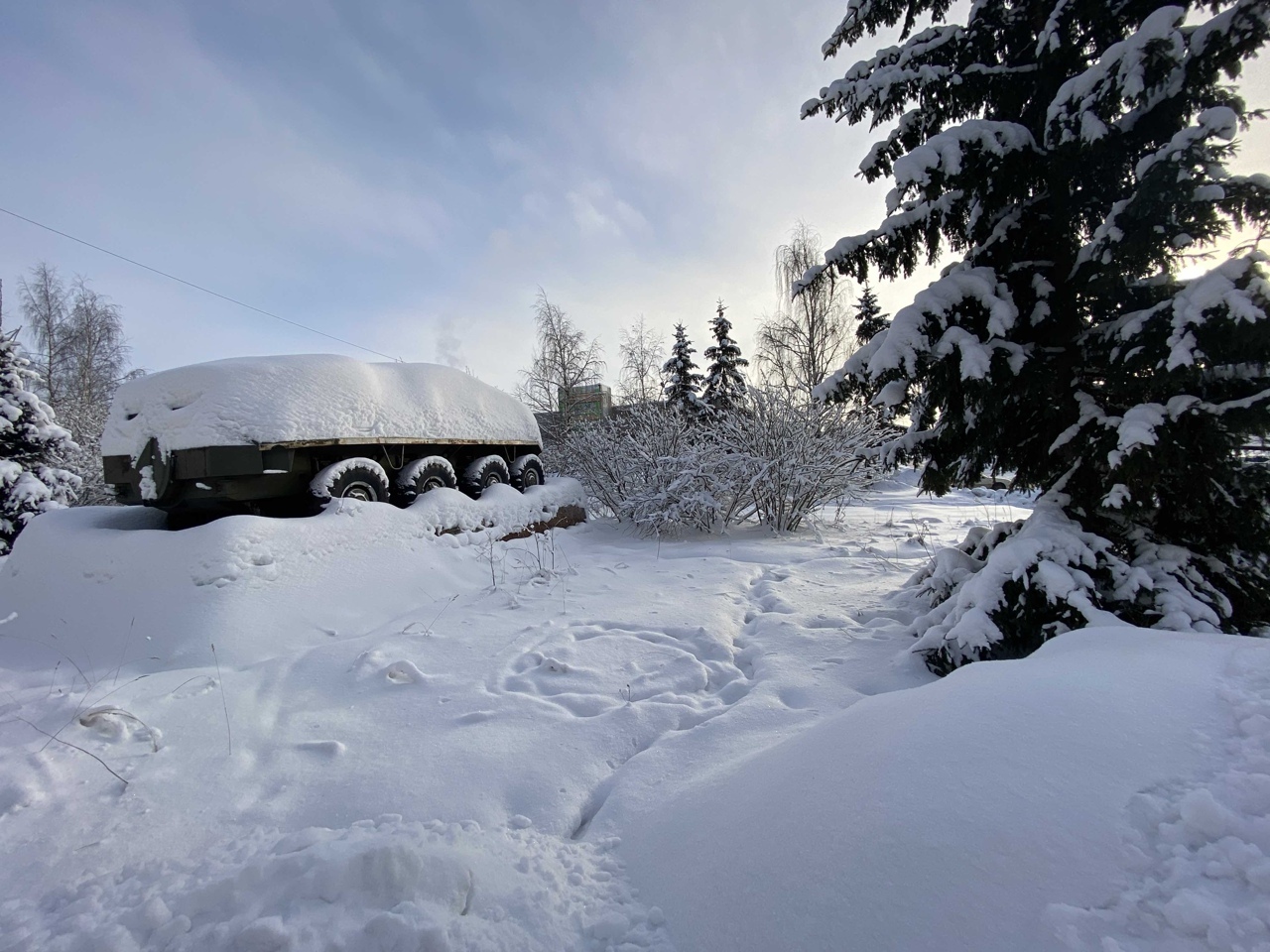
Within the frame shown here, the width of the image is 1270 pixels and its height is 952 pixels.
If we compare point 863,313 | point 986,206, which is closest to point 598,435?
point 986,206

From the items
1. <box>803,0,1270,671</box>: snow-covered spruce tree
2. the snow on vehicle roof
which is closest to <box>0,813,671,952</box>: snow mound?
<box>803,0,1270,671</box>: snow-covered spruce tree

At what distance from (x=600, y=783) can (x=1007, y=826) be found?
137 cm

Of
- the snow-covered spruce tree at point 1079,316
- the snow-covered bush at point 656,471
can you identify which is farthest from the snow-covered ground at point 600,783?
the snow-covered bush at point 656,471

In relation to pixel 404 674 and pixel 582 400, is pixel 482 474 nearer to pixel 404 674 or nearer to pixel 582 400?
pixel 404 674

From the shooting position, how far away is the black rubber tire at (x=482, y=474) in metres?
7.16

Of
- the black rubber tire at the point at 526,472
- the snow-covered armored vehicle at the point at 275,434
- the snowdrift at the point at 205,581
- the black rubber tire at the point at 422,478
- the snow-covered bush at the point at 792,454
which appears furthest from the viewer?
the black rubber tire at the point at 526,472

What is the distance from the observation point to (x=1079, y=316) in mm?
3148

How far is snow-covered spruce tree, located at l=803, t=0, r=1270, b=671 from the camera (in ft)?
7.86

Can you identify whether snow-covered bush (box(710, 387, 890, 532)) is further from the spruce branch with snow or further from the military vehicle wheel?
the spruce branch with snow

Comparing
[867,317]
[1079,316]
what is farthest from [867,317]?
[1079,316]

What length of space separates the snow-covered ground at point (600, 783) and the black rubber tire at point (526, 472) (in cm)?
438

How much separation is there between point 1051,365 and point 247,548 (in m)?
5.36

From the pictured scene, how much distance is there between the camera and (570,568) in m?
5.28

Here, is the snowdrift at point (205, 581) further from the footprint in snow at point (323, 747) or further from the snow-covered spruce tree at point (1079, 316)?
the snow-covered spruce tree at point (1079, 316)
